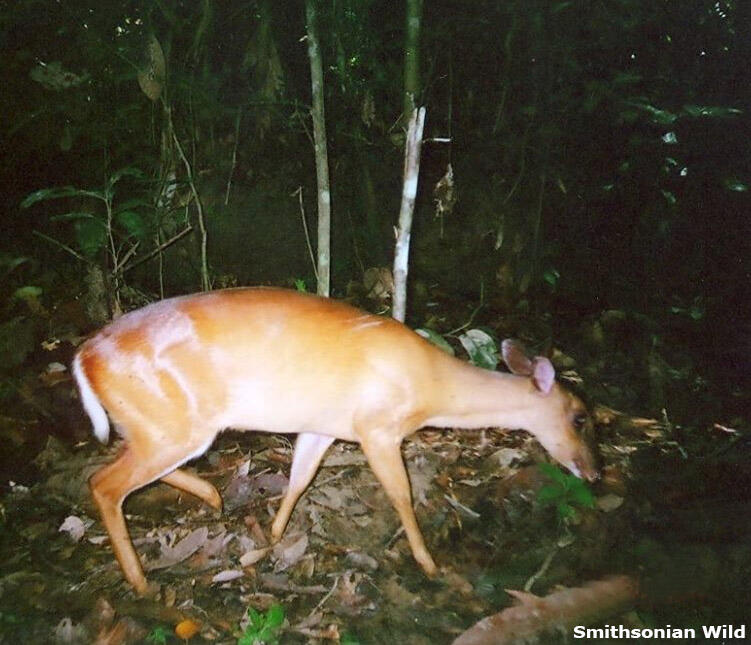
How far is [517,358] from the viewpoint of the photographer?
3.37m

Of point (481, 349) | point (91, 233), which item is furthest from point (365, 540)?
point (91, 233)

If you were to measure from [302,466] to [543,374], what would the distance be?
1402mm

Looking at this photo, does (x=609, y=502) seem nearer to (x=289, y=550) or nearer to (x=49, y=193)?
(x=289, y=550)

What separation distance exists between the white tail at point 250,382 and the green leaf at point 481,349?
1.31 meters

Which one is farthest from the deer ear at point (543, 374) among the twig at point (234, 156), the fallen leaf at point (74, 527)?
the twig at point (234, 156)

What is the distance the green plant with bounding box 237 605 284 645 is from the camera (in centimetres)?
268

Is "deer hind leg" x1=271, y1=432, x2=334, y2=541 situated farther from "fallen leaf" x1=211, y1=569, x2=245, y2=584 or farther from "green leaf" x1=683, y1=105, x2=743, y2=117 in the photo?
"green leaf" x1=683, y1=105, x2=743, y2=117

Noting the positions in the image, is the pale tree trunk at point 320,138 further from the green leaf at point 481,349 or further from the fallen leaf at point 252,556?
the fallen leaf at point 252,556

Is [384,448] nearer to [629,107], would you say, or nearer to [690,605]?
[690,605]

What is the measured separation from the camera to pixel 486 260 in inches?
252

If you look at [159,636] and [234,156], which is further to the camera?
[234,156]

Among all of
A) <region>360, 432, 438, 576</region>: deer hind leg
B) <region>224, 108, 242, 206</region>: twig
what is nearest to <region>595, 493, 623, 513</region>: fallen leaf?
<region>360, 432, 438, 576</region>: deer hind leg

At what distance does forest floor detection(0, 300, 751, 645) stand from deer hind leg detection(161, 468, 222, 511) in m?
0.09

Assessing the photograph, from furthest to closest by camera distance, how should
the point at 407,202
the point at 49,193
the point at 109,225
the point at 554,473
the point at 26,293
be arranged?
the point at 26,293, the point at 109,225, the point at 49,193, the point at 407,202, the point at 554,473
